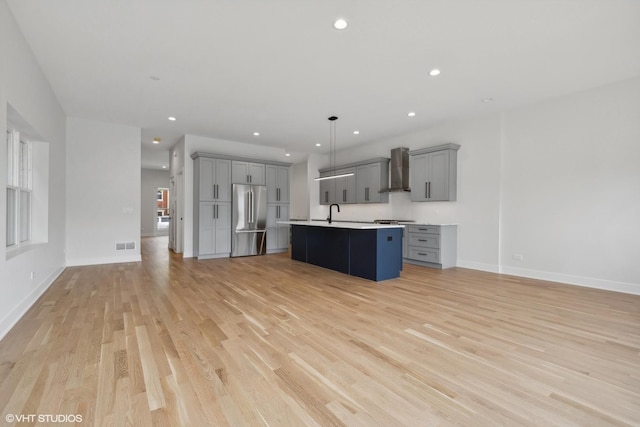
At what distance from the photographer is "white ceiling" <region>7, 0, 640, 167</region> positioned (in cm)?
260

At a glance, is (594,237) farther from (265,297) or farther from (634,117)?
(265,297)

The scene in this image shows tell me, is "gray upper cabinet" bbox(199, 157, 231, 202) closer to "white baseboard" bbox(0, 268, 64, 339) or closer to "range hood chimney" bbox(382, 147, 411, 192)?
"white baseboard" bbox(0, 268, 64, 339)

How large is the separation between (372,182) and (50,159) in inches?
248

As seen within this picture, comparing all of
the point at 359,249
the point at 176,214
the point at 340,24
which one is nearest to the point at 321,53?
the point at 340,24

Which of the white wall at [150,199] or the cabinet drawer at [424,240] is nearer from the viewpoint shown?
the cabinet drawer at [424,240]

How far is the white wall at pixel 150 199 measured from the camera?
41.3 ft

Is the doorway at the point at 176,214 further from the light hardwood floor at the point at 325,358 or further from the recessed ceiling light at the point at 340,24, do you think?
the recessed ceiling light at the point at 340,24

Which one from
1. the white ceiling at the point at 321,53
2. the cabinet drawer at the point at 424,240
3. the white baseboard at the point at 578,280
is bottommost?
the white baseboard at the point at 578,280

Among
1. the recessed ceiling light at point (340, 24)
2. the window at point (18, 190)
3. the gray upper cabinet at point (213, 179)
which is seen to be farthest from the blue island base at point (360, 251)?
the window at point (18, 190)

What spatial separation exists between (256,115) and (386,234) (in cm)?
330

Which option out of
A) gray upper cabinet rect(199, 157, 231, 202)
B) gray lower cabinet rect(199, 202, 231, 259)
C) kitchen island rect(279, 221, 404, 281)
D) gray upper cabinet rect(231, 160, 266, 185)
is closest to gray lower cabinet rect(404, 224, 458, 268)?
kitchen island rect(279, 221, 404, 281)

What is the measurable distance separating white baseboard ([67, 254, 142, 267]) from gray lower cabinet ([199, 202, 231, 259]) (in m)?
1.29

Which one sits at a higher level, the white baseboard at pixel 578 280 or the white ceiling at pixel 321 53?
the white ceiling at pixel 321 53

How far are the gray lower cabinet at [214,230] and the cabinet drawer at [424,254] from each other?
430 cm
